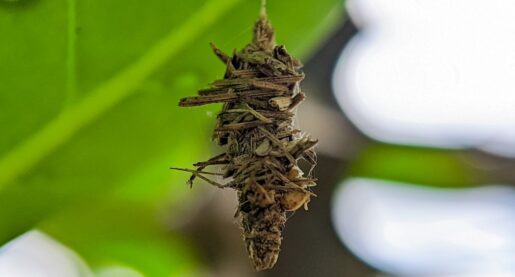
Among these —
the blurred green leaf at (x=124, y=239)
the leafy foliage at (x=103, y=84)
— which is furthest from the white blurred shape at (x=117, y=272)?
the leafy foliage at (x=103, y=84)

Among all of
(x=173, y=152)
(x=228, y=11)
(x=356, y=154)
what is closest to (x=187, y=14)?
(x=228, y=11)

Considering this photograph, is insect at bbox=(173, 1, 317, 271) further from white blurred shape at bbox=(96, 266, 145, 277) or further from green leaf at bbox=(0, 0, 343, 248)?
white blurred shape at bbox=(96, 266, 145, 277)

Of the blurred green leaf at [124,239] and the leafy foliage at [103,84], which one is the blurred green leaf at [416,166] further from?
the leafy foliage at [103,84]

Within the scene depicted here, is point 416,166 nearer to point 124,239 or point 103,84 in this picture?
point 124,239

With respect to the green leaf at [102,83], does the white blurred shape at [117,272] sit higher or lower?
lower

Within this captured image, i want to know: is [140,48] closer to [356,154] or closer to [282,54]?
[282,54]

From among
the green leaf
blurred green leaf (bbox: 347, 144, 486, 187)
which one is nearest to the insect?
the green leaf

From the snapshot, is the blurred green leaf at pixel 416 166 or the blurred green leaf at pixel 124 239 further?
the blurred green leaf at pixel 416 166
